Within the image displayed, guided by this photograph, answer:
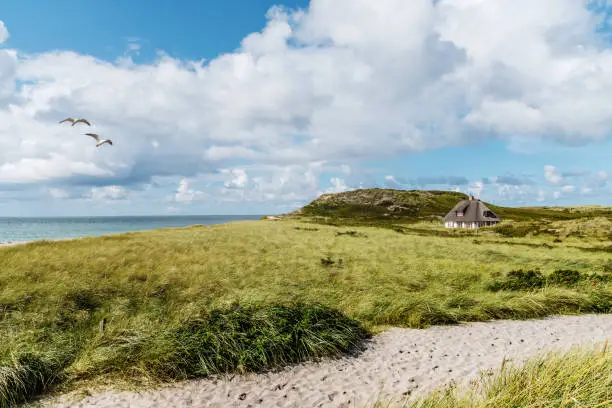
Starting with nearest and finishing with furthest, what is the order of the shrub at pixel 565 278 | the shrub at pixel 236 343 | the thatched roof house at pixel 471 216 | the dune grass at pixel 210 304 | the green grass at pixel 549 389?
the green grass at pixel 549 389, the shrub at pixel 236 343, the dune grass at pixel 210 304, the shrub at pixel 565 278, the thatched roof house at pixel 471 216

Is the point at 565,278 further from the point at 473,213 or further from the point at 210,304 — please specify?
the point at 473,213

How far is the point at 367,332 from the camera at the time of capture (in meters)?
15.0

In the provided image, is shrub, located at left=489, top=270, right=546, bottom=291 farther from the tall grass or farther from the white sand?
the tall grass

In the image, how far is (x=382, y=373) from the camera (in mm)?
11641

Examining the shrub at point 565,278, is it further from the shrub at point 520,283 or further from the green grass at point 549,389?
the green grass at point 549,389

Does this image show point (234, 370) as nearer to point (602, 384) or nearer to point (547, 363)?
point (547, 363)

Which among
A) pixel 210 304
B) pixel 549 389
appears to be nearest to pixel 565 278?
pixel 549 389

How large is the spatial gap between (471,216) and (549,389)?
327 feet

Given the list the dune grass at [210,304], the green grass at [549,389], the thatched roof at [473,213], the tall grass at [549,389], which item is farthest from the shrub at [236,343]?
the thatched roof at [473,213]

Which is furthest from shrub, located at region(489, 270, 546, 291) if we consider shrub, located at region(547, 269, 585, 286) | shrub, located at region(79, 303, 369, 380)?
shrub, located at region(79, 303, 369, 380)

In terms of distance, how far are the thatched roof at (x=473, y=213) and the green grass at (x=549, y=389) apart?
97.3m

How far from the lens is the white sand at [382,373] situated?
10.1 m

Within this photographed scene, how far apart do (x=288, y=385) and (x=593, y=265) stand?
3014cm

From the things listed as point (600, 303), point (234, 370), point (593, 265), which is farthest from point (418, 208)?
point (234, 370)
